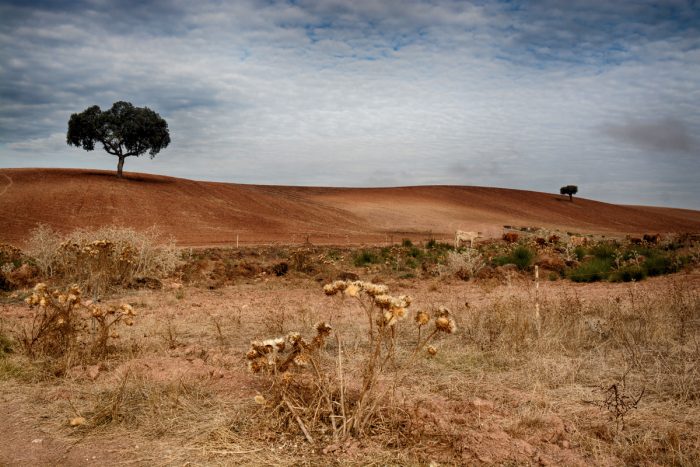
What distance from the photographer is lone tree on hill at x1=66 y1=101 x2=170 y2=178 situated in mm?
38594

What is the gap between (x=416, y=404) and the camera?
386cm

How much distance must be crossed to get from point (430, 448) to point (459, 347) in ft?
9.60

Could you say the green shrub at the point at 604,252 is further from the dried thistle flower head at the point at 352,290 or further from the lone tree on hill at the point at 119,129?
the lone tree on hill at the point at 119,129

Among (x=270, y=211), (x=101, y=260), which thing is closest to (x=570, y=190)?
(x=270, y=211)

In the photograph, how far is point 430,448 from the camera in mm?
3600

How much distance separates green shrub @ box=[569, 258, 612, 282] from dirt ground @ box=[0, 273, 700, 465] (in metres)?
5.23

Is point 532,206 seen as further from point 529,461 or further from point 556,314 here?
point 529,461

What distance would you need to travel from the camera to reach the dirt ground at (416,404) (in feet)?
11.7

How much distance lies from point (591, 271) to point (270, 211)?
28.0 meters

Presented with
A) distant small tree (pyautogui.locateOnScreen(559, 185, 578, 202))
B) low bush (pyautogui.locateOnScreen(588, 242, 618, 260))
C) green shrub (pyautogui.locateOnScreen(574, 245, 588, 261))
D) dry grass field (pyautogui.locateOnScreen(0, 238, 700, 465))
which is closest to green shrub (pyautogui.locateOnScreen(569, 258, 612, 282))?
low bush (pyautogui.locateOnScreen(588, 242, 618, 260))

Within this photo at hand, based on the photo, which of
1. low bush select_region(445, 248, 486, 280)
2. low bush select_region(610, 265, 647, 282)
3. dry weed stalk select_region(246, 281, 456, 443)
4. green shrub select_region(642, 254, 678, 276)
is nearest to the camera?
dry weed stalk select_region(246, 281, 456, 443)

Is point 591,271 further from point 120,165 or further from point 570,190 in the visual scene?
point 570,190

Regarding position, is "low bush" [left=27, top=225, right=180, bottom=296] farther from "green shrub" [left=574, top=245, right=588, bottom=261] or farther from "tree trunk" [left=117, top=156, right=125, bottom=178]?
"tree trunk" [left=117, top=156, right=125, bottom=178]

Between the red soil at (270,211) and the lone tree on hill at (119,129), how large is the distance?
2631mm
